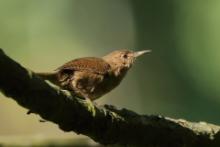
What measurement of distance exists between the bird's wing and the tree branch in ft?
2.32

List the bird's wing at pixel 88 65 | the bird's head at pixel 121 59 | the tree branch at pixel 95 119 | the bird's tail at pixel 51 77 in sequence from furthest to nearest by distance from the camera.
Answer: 1. the bird's head at pixel 121 59
2. the bird's wing at pixel 88 65
3. the bird's tail at pixel 51 77
4. the tree branch at pixel 95 119

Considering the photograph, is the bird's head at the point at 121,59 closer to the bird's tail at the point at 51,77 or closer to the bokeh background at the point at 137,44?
the bokeh background at the point at 137,44

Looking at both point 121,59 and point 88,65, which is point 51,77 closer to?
point 88,65

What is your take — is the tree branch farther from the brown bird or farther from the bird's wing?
the bird's wing

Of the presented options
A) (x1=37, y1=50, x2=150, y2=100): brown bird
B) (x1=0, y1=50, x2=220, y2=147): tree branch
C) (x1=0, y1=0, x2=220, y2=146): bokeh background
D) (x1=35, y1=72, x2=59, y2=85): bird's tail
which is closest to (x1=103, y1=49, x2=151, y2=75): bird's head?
(x1=37, y1=50, x2=150, y2=100): brown bird

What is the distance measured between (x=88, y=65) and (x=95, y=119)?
4.15 feet

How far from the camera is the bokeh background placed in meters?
6.09

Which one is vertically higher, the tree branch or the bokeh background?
the bokeh background

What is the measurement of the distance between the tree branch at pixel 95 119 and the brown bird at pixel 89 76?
38 centimetres

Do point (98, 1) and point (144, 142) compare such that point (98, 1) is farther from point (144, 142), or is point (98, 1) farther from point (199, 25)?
point (144, 142)

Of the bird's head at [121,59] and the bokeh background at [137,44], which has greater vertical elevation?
the bokeh background at [137,44]

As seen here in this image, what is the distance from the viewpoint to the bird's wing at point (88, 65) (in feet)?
11.7

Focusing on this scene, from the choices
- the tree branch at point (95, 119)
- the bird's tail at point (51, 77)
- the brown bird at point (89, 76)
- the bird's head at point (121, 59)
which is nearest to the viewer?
the tree branch at point (95, 119)

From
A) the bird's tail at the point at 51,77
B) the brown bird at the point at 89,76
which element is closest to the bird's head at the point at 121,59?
the brown bird at the point at 89,76
